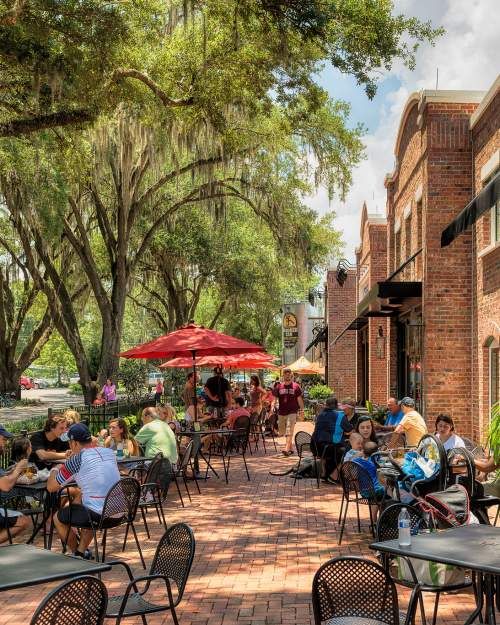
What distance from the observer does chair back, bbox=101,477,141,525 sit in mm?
7328

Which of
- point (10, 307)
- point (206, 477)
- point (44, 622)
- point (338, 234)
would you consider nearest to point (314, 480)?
point (206, 477)

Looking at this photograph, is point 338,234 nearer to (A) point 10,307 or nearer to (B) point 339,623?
(A) point 10,307

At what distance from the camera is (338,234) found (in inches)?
2234

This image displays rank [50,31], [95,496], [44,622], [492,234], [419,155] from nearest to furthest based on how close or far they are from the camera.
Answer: [44,622], [95,496], [50,31], [492,234], [419,155]

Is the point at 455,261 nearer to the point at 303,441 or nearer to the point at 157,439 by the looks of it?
the point at 303,441

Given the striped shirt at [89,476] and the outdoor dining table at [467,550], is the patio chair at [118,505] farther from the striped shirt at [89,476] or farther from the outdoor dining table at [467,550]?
the outdoor dining table at [467,550]

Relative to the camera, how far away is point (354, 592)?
14.8ft

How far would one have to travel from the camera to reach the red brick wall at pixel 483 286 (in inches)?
504

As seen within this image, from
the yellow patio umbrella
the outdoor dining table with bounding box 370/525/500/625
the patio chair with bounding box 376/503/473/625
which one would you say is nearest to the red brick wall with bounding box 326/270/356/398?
the yellow patio umbrella

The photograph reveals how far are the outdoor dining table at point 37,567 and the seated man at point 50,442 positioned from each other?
191 inches

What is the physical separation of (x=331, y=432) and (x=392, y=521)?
21.2ft

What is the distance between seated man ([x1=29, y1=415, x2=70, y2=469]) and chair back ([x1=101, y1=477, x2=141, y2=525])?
2.54m

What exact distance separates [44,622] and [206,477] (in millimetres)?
9885

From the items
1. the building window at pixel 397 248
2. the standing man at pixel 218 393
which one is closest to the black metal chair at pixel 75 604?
the standing man at pixel 218 393
